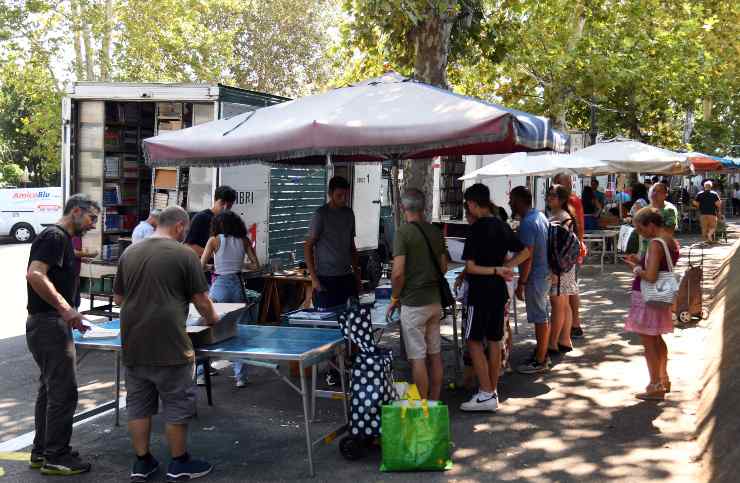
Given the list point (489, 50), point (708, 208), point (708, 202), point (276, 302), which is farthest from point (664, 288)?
point (708, 208)

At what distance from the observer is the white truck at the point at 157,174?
10.4 meters

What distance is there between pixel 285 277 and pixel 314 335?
14.0 feet

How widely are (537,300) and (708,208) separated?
16.4 m

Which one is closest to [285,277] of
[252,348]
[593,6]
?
[252,348]

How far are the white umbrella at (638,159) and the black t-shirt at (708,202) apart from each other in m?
7.09

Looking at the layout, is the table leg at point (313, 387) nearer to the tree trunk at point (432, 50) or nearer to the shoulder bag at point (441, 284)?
the shoulder bag at point (441, 284)

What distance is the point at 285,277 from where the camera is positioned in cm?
1022

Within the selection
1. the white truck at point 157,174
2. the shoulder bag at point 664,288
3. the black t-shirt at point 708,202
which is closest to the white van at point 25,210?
the white truck at point 157,174

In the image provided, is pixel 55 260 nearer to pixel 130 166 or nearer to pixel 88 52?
pixel 130 166

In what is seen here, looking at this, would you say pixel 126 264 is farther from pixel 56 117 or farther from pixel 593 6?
pixel 56 117

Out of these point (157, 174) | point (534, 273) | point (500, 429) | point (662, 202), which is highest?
point (157, 174)

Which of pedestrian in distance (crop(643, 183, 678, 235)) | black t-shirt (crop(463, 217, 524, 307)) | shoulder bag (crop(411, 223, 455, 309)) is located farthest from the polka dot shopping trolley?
pedestrian in distance (crop(643, 183, 678, 235))

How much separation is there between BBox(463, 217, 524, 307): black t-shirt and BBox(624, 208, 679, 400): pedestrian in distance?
1.13 metres

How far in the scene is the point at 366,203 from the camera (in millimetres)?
14773
